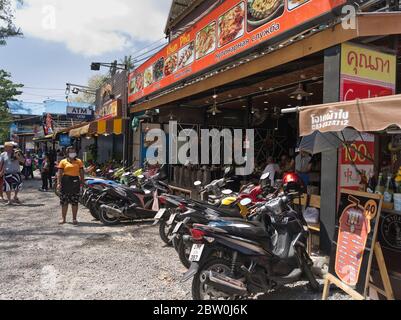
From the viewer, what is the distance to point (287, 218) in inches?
179

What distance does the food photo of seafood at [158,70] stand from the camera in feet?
41.0

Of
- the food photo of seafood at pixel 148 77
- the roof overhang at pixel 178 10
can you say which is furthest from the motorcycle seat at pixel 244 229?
the roof overhang at pixel 178 10

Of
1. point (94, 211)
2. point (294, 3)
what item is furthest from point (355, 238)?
point (94, 211)

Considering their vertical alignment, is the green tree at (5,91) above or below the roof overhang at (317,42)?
above

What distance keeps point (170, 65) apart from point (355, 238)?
30.1ft

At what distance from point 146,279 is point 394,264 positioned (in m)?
3.16

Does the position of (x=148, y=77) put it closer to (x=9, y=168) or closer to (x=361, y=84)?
(x=9, y=168)

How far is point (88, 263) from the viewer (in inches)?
213

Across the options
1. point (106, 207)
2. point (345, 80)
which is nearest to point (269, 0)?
Answer: point (345, 80)

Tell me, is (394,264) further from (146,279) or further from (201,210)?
(146,279)

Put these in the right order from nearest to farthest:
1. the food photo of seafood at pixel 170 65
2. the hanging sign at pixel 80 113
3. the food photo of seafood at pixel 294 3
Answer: the food photo of seafood at pixel 294 3 < the food photo of seafood at pixel 170 65 < the hanging sign at pixel 80 113

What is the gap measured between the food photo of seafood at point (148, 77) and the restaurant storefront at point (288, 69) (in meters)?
0.04

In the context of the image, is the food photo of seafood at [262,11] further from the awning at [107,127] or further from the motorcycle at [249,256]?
the awning at [107,127]

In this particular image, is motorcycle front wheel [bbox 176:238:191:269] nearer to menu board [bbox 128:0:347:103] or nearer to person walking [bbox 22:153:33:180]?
menu board [bbox 128:0:347:103]
